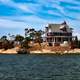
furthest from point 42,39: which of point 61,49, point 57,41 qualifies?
point 61,49

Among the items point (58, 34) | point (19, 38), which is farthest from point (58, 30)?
point (19, 38)

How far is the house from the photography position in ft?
561

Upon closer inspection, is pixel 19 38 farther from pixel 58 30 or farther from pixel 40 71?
pixel 40 71

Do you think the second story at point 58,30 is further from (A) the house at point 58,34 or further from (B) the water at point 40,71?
(B) the water at point 40,71

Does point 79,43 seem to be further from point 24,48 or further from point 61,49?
point 24,48

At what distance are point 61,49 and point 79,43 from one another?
9.06m

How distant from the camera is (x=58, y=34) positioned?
172250mm

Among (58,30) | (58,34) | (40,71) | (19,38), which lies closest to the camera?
(40,71)

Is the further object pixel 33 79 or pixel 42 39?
pixel 42 39

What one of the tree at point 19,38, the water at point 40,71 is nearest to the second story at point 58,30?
the tree at point 19,38

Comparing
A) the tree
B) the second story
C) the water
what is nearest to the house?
the second story

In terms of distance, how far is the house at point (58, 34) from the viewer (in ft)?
561

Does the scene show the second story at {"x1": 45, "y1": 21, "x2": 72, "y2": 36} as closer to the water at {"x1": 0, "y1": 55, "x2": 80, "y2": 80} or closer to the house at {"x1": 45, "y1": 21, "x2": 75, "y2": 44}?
the house at {"x1": 45, "y1": 21, "x2": 75, "y2": 44}

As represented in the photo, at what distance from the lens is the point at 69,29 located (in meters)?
177
